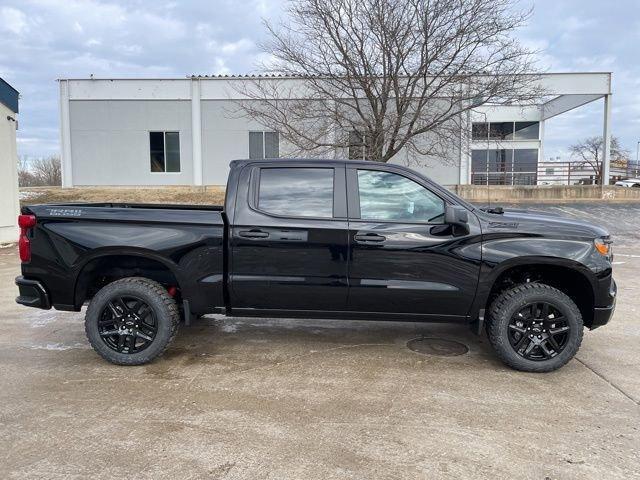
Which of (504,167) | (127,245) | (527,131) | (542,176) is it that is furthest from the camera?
(527,131)

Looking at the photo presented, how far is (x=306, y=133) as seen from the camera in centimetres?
1438

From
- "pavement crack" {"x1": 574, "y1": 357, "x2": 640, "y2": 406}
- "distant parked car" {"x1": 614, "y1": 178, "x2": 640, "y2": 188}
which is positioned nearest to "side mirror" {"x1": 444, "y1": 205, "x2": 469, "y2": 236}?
"pavement crack" {"x1": 574, "y1": 357, "x2": 640, "y2": 406}

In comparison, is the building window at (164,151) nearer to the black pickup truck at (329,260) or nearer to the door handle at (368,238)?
the black pickup truck at (329,260)

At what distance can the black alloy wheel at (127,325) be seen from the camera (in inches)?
179

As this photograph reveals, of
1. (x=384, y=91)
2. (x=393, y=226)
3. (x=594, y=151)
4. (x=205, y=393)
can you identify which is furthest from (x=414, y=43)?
(x=594, y=151)

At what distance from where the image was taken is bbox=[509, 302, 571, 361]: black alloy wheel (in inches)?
173

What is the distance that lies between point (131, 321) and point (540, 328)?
145 inches

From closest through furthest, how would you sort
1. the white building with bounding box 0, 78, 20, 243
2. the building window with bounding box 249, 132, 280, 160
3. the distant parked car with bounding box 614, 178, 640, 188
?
the white building with bounding box 0, 78, 20, 243 < the building window with bounding box 249, 132, 280, 160 < the distant parked car with bounding box 614, 178, 640, 188

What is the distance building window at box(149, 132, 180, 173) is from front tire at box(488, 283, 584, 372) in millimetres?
18991

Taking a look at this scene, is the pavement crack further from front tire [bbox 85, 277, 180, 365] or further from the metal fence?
the metal fence

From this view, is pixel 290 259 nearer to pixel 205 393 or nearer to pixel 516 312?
pixel 205 393

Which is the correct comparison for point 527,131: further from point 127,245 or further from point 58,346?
point 58,346

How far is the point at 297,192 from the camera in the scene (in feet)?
15.1

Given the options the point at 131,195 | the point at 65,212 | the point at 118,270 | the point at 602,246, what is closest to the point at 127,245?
the point at 118,270
